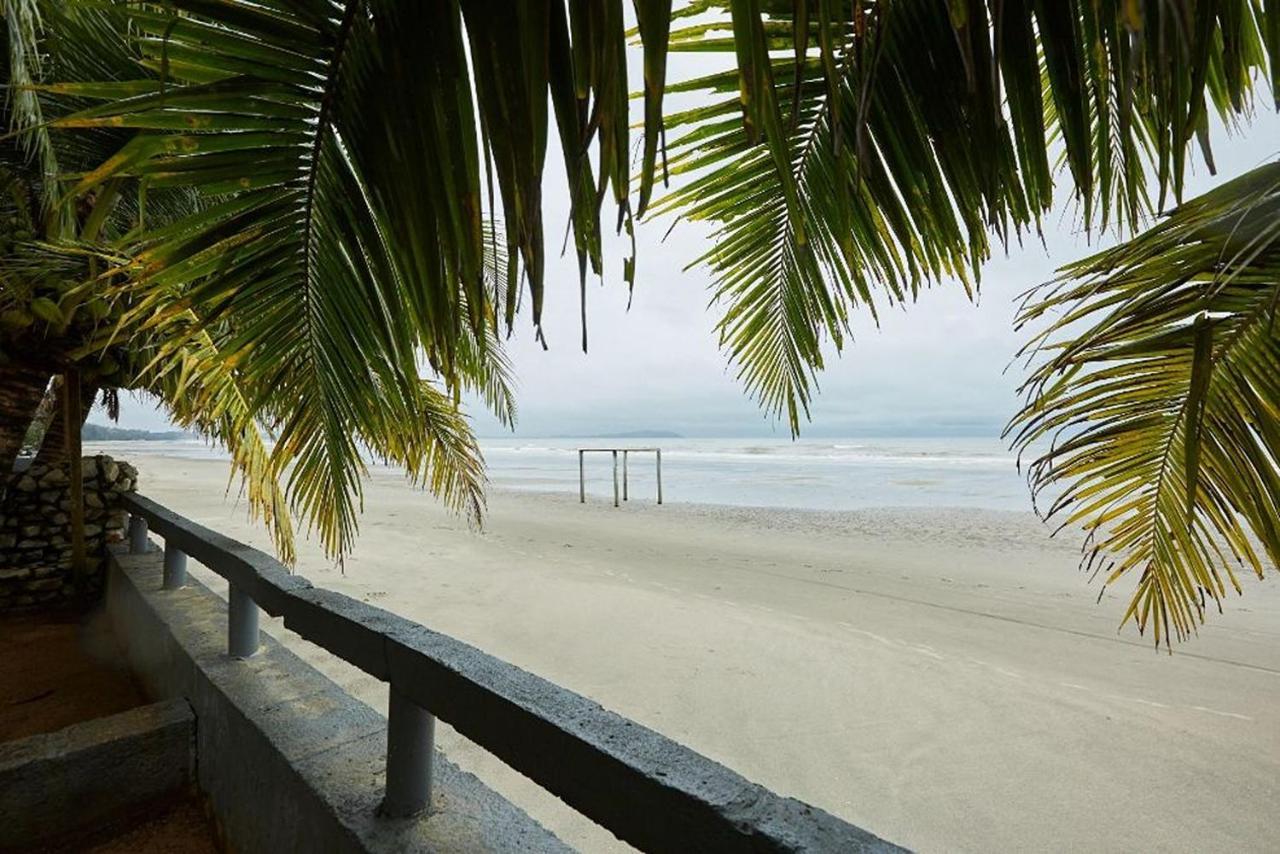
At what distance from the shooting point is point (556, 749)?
0.91 metres

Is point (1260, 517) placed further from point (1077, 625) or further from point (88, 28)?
point (1077, 625)

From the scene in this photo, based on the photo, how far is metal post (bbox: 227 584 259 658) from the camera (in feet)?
7.22

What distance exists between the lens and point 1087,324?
4.86 ft

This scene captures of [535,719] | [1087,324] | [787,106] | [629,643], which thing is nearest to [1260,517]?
[1087,324]

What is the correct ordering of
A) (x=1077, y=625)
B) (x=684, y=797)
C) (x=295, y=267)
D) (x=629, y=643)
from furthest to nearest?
(x=1077, y=625)
(x=629, y=643)
(x=295, y=267)
(x=684, y=797)

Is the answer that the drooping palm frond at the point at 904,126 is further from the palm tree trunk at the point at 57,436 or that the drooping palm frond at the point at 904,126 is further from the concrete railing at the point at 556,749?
the palm tree trunk at the point at 57,436

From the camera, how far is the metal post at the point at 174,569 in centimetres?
319

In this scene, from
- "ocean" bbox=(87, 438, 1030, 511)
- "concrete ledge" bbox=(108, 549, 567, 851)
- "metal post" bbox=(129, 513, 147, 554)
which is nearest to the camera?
"concrete ledge" bbox=(108, 549, 567, 851)

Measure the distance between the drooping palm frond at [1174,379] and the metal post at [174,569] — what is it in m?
3.73

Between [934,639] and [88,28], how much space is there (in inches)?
224

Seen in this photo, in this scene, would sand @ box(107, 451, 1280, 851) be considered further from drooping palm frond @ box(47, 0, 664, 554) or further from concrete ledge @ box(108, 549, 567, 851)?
drooping palm frond @ box(47, 0, 664, 554)

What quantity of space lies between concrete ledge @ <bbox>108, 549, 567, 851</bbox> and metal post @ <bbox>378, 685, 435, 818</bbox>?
1.1 inches

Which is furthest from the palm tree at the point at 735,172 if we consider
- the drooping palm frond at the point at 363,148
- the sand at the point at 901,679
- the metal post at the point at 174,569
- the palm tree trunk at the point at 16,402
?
the palm tree trunk at the point at 16,402

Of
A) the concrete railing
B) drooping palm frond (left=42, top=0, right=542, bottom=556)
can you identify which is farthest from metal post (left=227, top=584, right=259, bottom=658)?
drooping palm frond (left=42, top=0, right=542, bottom=556)
